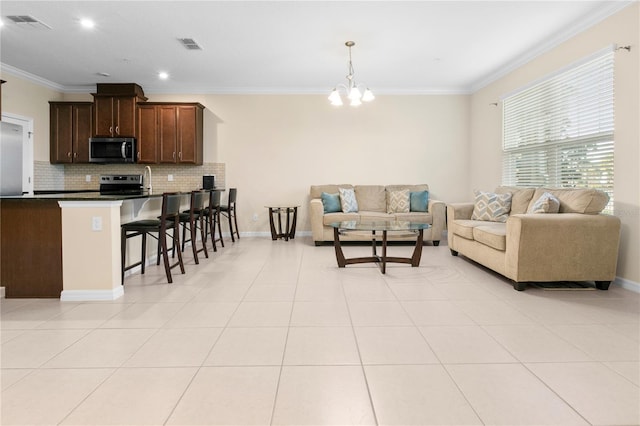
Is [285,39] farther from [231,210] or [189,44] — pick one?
[231,210]

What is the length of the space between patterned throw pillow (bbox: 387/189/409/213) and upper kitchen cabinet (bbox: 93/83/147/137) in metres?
4.71

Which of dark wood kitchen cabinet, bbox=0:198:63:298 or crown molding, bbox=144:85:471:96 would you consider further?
crown molding, bbox=144:85:471:96

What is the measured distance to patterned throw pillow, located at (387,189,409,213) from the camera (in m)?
6.58

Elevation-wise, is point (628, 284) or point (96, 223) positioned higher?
point (96, 223)

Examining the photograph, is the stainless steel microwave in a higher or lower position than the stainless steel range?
higher

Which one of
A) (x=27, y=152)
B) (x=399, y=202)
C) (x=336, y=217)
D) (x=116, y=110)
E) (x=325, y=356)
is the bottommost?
(x=325, y=356)

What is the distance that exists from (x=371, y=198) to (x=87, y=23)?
4818 millimetres

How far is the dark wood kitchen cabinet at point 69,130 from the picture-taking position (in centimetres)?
678

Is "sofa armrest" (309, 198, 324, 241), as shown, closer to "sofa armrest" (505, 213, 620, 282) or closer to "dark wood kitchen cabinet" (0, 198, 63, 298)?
"sofa armrest" (505, 213, 620, 282)

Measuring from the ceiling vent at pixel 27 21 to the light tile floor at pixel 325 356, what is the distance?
3056mm

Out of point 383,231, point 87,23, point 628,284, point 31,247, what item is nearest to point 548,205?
point 628,284

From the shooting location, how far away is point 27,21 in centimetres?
425

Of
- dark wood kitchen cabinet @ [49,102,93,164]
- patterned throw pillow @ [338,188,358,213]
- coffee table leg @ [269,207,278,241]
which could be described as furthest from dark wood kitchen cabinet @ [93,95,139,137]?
patterned throw pillow @ [338,188,358,213]

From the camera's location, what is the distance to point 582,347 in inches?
90.0
